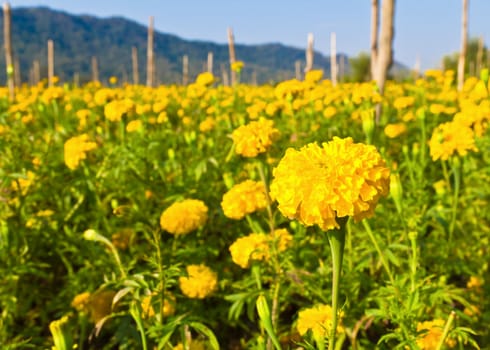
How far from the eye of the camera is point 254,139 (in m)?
1.54

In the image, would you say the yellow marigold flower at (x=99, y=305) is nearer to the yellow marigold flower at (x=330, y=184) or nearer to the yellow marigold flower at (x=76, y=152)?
the yellow marigold flower at (x=76, y=152)

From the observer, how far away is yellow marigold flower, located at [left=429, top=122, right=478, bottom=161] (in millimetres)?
1803

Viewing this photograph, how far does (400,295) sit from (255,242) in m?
0.50

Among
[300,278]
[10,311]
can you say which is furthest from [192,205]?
[10,311]

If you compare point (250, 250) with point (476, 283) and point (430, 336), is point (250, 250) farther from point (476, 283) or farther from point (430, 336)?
point (476, 283)

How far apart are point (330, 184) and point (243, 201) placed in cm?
82

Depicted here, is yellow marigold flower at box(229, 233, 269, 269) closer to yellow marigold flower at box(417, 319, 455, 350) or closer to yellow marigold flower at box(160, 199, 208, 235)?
yellow marigold flower at box(160, 199, 208, 235)

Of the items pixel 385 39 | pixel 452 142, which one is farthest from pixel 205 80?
pixel 452 142

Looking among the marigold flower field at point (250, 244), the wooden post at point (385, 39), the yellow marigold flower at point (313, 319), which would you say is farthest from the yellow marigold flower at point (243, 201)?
the wooden post at point (385, 39)

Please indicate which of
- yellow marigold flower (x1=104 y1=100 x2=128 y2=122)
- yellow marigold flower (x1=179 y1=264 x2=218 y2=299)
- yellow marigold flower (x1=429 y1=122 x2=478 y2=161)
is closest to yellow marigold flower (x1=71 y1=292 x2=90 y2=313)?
→ yellow marigold flower (x1=179 y1=264 x2=218 y2=299)

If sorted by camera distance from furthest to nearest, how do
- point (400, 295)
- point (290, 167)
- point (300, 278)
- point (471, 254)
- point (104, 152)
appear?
point (104, 152) < point (471, 254) < point (300, 278) < point (400, 295) < point (290, 167)

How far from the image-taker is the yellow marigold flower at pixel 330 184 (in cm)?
75

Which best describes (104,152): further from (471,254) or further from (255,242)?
(471,254)

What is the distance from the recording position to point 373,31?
19.0 ft
